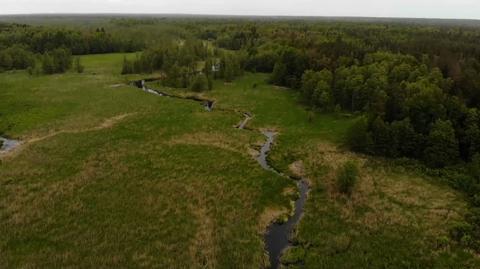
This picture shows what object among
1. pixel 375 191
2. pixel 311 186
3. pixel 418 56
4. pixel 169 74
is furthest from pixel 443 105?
pixel 169 74

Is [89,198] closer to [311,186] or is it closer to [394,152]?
[311,186]

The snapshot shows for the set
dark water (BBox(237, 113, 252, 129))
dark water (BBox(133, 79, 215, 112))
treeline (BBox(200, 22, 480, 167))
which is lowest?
dark water (BBox(237, 113, 252, 129))

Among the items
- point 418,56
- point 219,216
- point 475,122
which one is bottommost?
point 219,216

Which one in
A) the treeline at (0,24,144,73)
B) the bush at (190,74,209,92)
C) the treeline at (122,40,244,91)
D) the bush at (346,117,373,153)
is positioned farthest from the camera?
the treeline at (0,24,144,73)

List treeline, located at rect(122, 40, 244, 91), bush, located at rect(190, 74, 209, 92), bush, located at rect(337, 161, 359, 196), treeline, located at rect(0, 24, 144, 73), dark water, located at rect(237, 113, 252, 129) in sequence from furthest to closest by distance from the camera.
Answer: treeline, located at rect(0, 24, 144, 73)
treeline, located at rect(122, 40, 244, 91)
bush, located at rect(190, 74, 209, 92)
dark water, located at rect(237, 113, 252, 129)
bush, located at rect(337, 161, 359, 196)

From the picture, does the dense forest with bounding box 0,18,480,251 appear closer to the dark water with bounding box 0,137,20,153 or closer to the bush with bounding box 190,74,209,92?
the bush with bounding box 190,74,209,92

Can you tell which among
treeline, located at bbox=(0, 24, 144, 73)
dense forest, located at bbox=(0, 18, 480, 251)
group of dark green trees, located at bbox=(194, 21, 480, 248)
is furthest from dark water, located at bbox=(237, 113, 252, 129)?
treeline, located at bbox=(0, 24, 144, 73)

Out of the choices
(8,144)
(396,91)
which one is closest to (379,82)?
(396,91)

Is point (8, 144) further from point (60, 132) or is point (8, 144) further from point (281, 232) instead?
point (281, 232)
